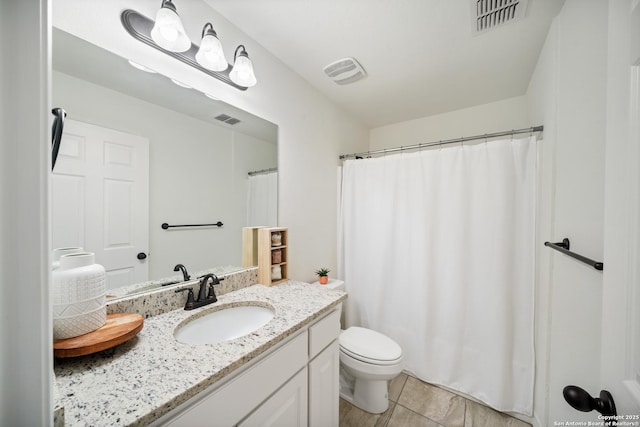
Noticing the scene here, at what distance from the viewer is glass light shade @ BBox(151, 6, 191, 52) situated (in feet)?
2.92

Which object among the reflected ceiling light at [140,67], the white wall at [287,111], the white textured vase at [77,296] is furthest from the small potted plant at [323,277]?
the reflected ceiling light at [140,67]

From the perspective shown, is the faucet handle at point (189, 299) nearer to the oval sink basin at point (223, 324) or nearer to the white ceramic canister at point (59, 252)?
the oval sink basin at point (223, 324)

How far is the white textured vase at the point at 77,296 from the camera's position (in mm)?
654

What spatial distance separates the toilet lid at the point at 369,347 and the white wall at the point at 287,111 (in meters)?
0.52

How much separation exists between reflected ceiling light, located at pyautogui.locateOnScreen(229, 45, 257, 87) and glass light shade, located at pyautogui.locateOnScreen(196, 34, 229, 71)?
0.09 m

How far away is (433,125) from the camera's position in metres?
2.39

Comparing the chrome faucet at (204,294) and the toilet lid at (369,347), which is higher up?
the chrome faucet at (204,294)

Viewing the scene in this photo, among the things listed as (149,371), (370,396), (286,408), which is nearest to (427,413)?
(370,396)

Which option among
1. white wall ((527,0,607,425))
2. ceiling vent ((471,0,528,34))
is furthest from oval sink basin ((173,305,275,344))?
ceiling vent ((471,0,528,34))

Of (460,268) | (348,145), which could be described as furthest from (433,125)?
(460,268)

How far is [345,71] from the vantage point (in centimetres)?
164

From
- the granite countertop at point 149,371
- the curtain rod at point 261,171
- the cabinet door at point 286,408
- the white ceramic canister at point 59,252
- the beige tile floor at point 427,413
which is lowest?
the beige tile floor at point 427,413

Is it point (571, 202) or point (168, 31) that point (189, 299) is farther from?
point (571, 202)

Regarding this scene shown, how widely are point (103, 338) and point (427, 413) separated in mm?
1803
